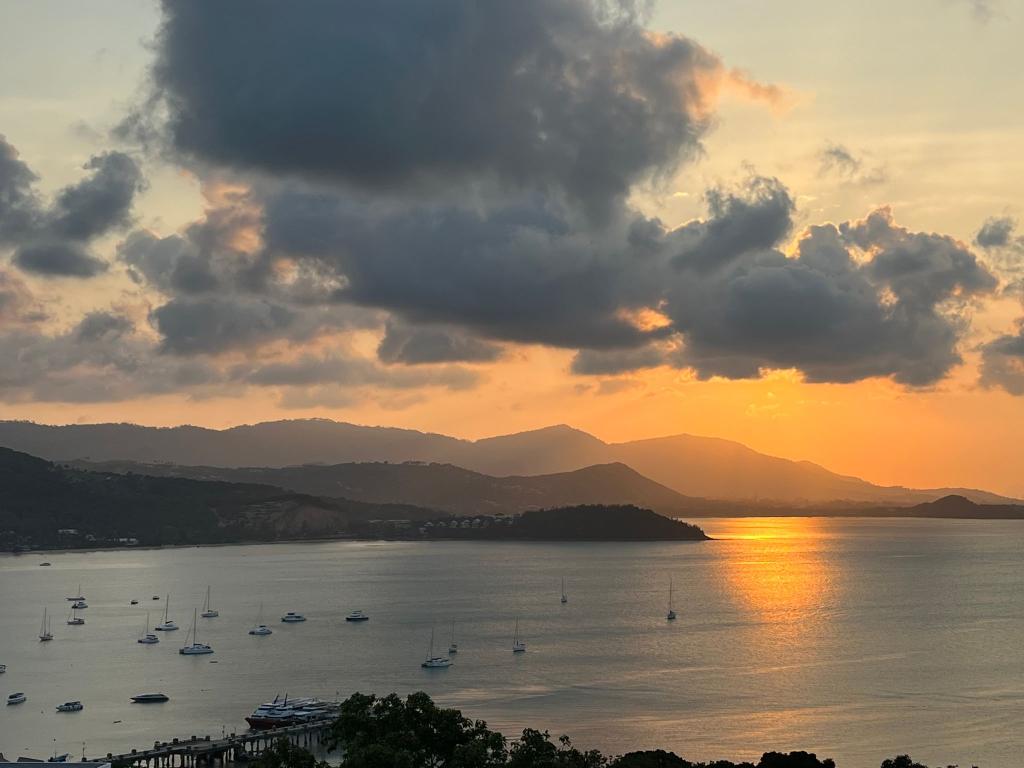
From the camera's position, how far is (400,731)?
4878 centimetres

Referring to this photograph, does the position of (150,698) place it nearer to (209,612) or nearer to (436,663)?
(436,663)

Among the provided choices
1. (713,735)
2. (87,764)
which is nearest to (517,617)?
(713,735)

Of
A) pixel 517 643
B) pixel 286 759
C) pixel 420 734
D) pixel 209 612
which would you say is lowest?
pixel 209 612

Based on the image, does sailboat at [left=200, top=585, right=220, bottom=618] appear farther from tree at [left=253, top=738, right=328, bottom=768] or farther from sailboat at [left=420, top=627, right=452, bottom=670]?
tree at [left=253, top=738, right=328, bottom=768]

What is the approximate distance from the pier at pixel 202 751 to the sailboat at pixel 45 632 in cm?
6565

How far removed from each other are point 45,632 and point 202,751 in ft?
259

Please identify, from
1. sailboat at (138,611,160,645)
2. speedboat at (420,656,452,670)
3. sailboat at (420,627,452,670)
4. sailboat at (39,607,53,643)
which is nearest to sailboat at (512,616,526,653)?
sailboat at (420,627,452,670)

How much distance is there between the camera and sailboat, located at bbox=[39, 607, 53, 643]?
5600 inches

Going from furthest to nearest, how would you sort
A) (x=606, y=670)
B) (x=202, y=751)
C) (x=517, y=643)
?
(x=517, y=643) → (x=606, y=670) → (x=202, y=751)

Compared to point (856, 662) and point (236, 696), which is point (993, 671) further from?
point (236, 696)

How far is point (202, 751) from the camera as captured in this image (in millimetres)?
79688

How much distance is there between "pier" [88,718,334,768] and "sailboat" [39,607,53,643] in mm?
65646

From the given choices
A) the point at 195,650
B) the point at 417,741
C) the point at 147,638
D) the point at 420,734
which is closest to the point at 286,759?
the point at 417,741

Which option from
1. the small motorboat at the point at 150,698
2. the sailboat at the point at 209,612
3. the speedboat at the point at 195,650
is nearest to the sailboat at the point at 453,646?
the speedboat at the point at 195,650
